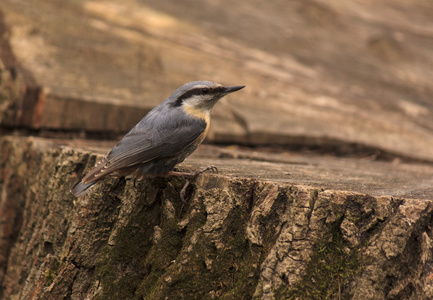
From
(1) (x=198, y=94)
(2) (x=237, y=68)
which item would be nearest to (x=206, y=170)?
(1) (x=198, y=94)

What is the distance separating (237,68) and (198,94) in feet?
3.94

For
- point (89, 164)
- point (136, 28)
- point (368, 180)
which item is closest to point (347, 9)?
point (136, 28)

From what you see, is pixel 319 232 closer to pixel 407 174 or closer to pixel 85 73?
pixel 407 174

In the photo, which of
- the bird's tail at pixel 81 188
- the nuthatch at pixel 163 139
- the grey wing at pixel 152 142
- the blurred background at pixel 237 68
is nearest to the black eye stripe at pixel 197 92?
the nuthatch at pixel 163 139

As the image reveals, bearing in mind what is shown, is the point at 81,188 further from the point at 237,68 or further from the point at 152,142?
the point at 237,68

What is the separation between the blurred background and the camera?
336cm

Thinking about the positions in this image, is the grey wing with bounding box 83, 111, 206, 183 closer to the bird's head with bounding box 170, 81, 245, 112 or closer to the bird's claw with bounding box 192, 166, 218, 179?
the bird's head with bounding box 170, 81, 245, 112

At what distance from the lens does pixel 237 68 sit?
404 cm

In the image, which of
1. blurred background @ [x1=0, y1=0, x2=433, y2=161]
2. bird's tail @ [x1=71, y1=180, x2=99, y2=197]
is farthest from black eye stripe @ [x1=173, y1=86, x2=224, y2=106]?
bird's tail @ [x1=71, y1=180, x2=99, y2=197]

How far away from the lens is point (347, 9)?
4.86 metres

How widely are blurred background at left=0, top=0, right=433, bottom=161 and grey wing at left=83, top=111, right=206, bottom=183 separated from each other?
816 mm

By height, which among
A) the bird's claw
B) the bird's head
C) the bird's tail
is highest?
the bird's head

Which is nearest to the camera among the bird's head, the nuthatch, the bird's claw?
the bird's claw

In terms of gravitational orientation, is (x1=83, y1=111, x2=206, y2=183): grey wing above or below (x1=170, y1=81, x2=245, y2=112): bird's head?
below
